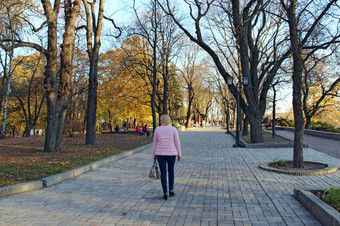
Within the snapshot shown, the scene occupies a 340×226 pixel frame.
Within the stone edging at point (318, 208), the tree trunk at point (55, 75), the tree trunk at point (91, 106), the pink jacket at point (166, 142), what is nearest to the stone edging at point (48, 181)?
the pink jacket at point (166, 142)

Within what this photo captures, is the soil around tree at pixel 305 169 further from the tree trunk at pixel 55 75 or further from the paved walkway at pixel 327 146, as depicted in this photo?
the tree trunk at pixel 55 75

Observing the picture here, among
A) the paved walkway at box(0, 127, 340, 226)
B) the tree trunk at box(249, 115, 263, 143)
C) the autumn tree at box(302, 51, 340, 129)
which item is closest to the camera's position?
the paved walkway at box(0, 127, 340, 226)

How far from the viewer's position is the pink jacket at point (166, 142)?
20.0ft

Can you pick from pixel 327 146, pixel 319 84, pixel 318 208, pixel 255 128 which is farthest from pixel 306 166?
pixel 319 84

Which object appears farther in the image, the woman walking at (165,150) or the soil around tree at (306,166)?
the soil around tree at (306,166)

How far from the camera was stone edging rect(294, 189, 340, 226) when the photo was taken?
13.3 ft

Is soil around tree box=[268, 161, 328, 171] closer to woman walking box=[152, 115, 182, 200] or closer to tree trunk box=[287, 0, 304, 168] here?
tree trunk box=[287, 0, 304, 168]

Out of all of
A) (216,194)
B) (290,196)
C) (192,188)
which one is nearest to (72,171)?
(192,188)

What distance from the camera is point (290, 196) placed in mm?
6121

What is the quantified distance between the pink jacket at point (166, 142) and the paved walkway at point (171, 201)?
3.08 ft

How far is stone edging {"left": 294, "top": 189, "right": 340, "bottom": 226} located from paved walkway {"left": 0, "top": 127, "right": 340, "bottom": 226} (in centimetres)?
10

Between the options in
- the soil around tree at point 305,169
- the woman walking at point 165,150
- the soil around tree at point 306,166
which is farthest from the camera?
the soil around tree at point 306,166

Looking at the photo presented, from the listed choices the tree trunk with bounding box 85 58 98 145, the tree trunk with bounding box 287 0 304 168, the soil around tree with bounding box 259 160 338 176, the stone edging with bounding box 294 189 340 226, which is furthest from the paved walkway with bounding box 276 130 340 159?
the tree trunk with bounding box 85 58 98 145

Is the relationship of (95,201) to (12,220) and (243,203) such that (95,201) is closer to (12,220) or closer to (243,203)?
(12,220)
